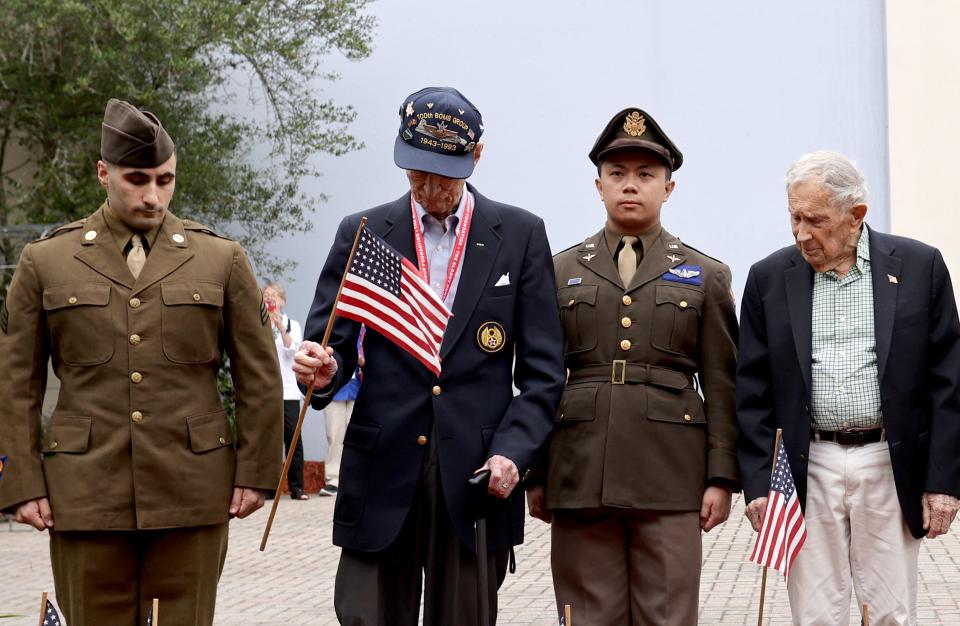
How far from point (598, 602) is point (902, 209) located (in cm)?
1227

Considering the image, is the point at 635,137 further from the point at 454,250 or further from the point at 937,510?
the point at 937,510

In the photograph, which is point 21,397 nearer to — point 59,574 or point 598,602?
point 59,574

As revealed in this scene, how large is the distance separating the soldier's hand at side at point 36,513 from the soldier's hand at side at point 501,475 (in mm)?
1398

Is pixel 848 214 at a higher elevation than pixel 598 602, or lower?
higher

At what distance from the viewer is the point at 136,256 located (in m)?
5.05

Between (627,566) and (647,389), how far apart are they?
62 cm

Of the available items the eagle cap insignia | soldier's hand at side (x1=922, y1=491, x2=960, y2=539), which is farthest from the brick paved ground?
the eagle cap insignia

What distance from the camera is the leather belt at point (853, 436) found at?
4902 mm

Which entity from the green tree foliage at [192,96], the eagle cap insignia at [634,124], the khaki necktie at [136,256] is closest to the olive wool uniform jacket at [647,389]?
the eagle cap insignia at [634,124]

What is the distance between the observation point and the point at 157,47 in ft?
52.5

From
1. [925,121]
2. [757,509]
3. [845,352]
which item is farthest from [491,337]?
[925,121]

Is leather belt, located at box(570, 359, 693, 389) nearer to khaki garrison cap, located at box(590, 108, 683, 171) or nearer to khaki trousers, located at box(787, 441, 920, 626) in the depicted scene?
khaki trousers, located at box(787, 441, 920, 626)

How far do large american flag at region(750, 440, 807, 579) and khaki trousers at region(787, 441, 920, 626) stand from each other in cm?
10

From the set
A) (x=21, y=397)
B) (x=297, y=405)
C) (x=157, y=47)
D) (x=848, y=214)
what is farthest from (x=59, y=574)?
(x=157, y=47)
